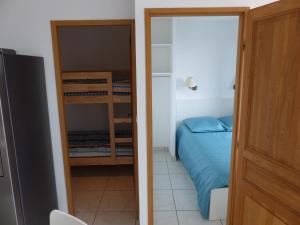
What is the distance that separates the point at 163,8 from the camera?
178 cm

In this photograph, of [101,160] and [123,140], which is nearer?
[123,140]

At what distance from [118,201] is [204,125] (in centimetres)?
181

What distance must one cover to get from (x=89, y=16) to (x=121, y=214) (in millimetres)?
2085

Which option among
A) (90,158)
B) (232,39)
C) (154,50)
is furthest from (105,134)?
(232,39)

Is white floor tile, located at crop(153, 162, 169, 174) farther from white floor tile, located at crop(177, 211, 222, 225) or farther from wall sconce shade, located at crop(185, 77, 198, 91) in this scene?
wall sconce shade, located at crop(185, 77, 198, 91)

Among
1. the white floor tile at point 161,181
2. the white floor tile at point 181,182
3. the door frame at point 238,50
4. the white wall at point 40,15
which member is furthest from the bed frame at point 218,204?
Answer: the white wall at point 40,15

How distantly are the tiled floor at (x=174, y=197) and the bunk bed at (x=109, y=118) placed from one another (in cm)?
60

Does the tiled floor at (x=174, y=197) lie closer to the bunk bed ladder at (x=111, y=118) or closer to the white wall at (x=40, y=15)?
the bunk bed ladder at (x=111, y=118)

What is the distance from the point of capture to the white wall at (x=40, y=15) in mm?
1990

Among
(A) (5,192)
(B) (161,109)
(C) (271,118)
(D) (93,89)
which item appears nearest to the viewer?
(C) (271,118)

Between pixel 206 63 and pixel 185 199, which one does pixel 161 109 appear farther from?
pixel 185 199

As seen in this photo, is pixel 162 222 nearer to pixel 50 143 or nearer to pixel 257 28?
pixel 50 143

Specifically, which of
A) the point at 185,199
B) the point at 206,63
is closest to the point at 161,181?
Result: the point at 185,199

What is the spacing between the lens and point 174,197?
2807 millimetres
